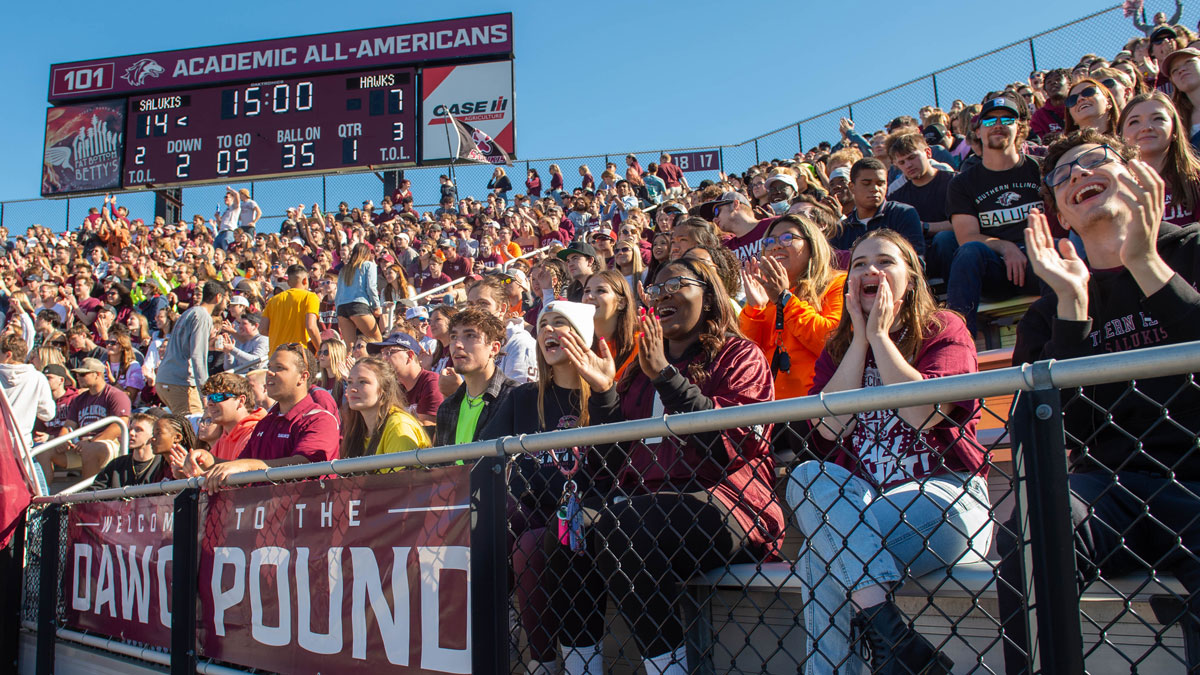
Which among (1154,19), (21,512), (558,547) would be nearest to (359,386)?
(21,512)

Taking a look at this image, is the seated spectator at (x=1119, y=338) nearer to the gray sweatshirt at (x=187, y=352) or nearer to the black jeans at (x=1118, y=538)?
the black jeans at (x=1118, y=538)

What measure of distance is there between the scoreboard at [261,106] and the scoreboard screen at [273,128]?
0.03 meters

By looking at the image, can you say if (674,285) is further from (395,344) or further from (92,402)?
(92,402)

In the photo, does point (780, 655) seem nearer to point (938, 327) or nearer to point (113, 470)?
point (938, 327)

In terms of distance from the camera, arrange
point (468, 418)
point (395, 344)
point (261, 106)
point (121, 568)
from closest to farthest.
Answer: point (121, 568) < point (468, 418) < point (395, 344) < point (261, 106)

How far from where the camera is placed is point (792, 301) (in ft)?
14.0

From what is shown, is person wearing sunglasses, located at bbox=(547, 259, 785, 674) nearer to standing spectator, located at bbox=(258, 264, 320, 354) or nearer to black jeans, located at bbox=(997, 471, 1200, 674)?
black jeans, located at bbox=(997, 471, 1200, 674)

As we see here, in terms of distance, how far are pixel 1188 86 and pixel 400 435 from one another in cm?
476

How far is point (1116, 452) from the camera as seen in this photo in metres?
2.33

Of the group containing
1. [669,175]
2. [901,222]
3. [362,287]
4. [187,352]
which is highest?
[669,175]

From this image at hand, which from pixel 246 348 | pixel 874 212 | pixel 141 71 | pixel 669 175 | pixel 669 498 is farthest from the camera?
pixel 141 71

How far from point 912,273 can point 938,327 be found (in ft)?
0.78

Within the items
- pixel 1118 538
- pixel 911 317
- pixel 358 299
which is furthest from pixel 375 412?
pixel 358 299

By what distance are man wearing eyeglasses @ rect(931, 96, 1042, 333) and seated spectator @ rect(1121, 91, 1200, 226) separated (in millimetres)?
1149
